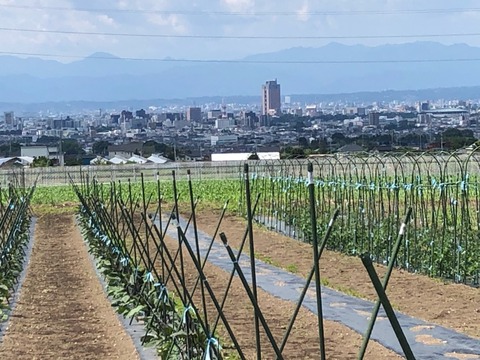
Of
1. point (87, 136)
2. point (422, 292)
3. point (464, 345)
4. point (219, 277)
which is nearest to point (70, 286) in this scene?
point (219, 277)

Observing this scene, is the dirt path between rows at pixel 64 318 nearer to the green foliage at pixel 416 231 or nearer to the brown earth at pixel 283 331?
the brown earth at pixel 283 331

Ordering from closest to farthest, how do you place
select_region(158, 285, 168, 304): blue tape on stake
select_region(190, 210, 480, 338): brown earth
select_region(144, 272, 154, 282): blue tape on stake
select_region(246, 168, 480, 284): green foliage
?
select_region(158, 285, 168, 304): blue tape on stake → select_region(144, 272, 154, 282): blue tape on stake → select_region(190, 210, 480, 338): brown earth → select_region(246, 168, 480, 284): green foliage

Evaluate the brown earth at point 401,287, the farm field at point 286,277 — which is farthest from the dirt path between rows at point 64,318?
the brown earth at point 401,287

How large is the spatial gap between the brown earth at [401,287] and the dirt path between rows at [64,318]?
2926 millimetres

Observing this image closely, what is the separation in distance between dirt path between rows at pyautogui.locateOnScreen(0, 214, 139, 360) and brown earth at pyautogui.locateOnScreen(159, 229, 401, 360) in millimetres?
1065

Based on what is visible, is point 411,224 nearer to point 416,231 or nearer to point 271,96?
point 416,231

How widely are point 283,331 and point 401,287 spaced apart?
8.60 feet

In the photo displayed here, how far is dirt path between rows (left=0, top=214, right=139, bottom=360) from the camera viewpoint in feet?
24.5

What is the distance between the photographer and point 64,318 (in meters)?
8.94

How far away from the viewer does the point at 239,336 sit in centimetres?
773

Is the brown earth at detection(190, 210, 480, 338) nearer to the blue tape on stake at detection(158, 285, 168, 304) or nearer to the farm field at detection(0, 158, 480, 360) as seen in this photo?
the farm field at detection(0, 158, 480, 360)

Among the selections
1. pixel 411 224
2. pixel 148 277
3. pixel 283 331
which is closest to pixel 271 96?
pixel 411 224

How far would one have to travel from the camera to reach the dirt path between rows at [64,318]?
7.48m

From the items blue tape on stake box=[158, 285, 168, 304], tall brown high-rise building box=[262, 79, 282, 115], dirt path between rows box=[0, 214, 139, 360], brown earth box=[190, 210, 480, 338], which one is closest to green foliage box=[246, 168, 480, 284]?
brown earth box=[190, 210, 480, 338]
